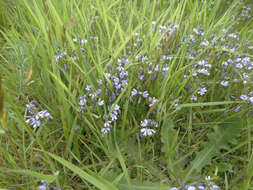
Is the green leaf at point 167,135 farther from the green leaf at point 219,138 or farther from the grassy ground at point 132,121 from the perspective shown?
the green leaf at point 219,138

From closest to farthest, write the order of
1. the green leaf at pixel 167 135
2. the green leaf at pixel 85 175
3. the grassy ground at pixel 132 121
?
the green leaf at pixel 85 175 → the grassy ground at pixel 132 121 → the green leaf at pixel 167 135

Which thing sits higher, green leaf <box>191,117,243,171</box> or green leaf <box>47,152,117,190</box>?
green leaf <box>191,117,243,171</box>

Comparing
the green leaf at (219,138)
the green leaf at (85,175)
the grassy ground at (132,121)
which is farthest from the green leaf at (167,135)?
the green leaf at (85,175)

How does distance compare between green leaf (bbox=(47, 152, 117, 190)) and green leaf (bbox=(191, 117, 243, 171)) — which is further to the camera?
green leaf (bbox=(191, 117, 243, 171))

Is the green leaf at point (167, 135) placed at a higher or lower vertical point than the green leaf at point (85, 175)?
higher

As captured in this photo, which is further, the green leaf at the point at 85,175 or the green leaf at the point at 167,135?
the green leaf at the point at 167,135

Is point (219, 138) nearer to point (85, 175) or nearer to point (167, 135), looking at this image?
point (167, 135)

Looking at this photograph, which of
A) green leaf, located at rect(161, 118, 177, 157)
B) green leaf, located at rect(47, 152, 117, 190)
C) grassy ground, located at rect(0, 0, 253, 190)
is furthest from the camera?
green leaf, located at rect(161, 118, 177, 157)

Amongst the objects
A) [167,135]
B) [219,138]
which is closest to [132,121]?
[167,135]

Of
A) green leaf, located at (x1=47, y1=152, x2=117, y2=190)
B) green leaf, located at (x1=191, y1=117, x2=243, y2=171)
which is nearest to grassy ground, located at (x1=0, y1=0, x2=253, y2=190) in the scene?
Result: green leaf, located at (x1=191, y1=117, x2=243, y2=171)

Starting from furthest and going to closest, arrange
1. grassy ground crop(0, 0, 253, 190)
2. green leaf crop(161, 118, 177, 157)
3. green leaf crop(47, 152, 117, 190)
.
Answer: green leaf crop(161, 118, 177, 157) < grassy ground crop(0, 0, 253, 190) < green leaf crop(47, 152, 117, 190)

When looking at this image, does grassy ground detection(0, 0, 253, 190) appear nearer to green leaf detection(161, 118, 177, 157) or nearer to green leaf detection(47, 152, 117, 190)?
green leaf detection(161, 118, 177, 157)
